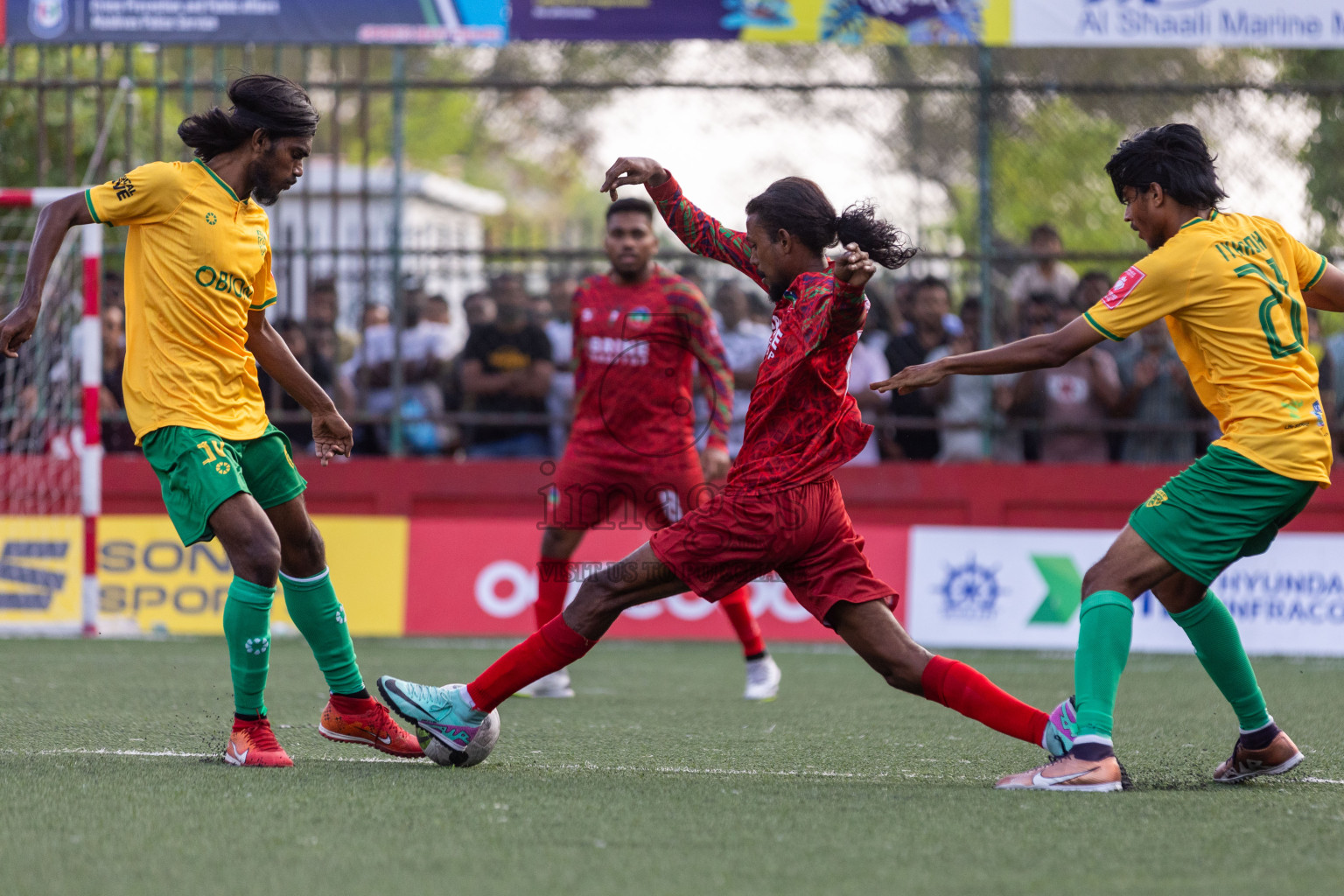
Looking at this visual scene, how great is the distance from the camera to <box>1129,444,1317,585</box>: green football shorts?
4.43m

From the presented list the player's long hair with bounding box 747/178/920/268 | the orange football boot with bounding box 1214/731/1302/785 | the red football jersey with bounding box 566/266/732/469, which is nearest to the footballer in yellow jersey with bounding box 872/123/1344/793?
the player's long hair with bounding box 747/178/920/268

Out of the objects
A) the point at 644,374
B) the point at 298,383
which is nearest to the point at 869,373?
the point at 644,374

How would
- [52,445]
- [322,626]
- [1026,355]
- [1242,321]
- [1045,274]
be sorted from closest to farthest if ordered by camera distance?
[1026,355]
[1242,321]
[322,626]
[52,445]
[1045,274]

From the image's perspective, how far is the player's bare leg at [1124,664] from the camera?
4.39 meters

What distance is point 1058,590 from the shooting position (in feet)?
34.5

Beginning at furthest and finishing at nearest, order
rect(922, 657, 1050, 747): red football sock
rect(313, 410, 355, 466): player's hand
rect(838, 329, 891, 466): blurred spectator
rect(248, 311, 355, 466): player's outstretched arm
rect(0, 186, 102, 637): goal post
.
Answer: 1. rect(838, 329, 891, 466): blurred spectator
2. rect(0, 186, 102, 637): goal post
3. rect(313, 410, 355, 466): player's hand
4. rect(248, 311, 355, 466): player's outstretched arm
5. rect(922, 657, 1050, 747): red football sock

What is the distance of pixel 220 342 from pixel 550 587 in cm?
297

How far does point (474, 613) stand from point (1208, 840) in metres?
7.61

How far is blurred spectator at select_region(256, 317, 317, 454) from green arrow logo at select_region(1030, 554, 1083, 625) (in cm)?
544

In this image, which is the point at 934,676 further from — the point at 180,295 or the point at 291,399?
the point at 291,399

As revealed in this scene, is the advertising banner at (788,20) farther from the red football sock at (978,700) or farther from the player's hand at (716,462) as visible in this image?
the red football sock at (978,700)

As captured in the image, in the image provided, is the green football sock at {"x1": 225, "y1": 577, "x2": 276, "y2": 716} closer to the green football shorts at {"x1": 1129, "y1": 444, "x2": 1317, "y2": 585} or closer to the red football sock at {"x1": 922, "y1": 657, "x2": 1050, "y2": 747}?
the red football sock at {"x1": 922, "y1": 657, "x2": 1050, "y2": 747}

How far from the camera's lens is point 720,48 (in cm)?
1352

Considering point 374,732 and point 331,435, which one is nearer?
point 374,732
